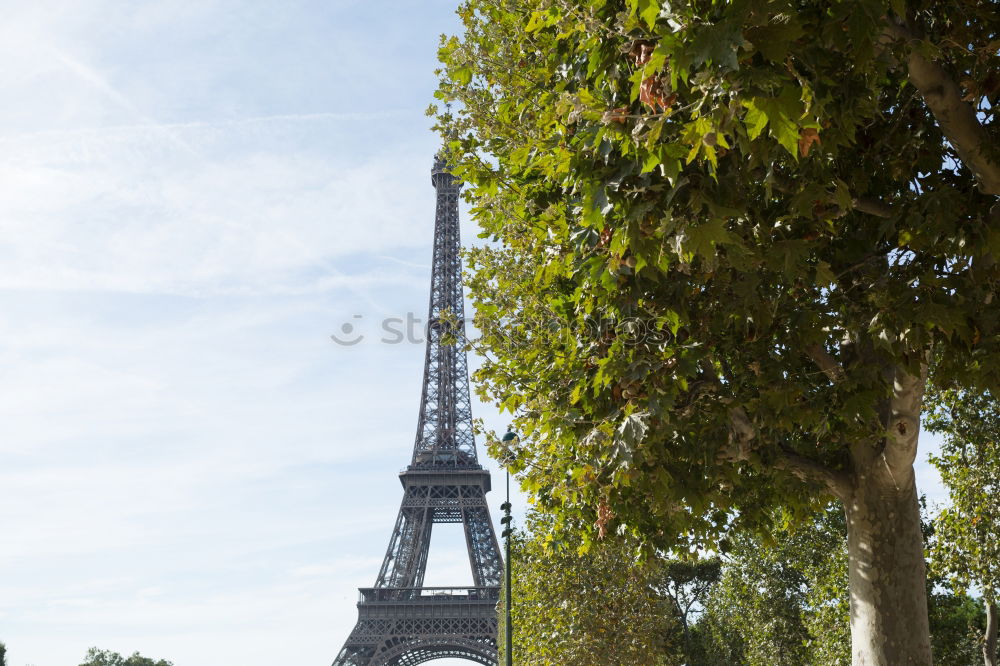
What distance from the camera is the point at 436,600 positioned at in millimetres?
60469

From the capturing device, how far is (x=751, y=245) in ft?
23.2

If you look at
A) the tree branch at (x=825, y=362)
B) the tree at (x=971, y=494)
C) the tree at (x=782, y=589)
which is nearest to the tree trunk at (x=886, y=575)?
the tree branch at (x=825, y=362)

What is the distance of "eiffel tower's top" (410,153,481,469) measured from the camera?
68.6 meters

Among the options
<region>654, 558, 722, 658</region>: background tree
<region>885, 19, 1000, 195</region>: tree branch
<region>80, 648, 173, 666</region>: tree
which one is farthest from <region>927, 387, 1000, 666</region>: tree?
<region>80, 648, 173, 666</region>: tree

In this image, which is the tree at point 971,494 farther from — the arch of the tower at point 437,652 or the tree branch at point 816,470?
the arch of the tower at point 437,652

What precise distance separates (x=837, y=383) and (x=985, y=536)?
43.2 ft

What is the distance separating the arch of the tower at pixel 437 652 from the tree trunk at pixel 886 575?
172ft

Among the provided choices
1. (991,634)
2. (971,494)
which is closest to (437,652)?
(991,634)

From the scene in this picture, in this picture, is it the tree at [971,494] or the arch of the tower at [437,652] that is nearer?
the tree at [971,494]

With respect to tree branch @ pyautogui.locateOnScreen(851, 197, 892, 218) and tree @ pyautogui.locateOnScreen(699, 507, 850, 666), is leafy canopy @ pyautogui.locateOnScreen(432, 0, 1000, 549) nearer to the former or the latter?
tree branch @ pyautogui.locateOnScreen(851, 197, 892, 218)

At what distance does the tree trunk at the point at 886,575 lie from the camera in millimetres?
8578

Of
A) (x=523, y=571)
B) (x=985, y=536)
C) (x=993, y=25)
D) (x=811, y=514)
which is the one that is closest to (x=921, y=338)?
(x=993, y=25)

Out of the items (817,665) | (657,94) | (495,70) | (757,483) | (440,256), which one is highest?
(440,256)

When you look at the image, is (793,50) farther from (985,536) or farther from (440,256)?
(440,256)
